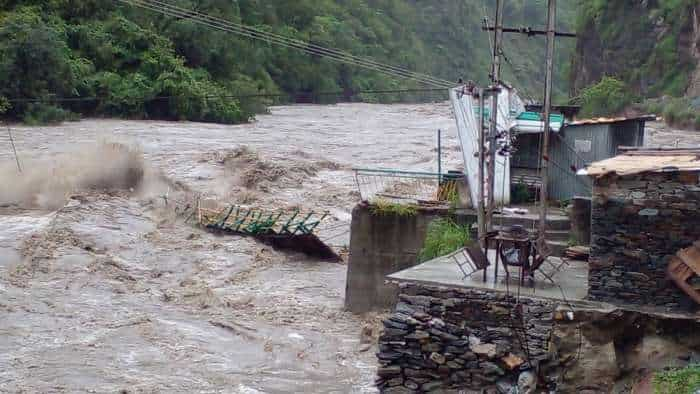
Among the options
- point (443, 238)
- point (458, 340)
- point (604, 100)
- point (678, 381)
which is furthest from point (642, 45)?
point (678, 381)

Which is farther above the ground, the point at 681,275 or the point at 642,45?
the point at 642,45

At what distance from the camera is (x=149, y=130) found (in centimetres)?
4084

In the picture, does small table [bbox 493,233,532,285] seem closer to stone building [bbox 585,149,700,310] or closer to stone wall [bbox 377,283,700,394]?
stone wall [bbox 377,283,700,394]

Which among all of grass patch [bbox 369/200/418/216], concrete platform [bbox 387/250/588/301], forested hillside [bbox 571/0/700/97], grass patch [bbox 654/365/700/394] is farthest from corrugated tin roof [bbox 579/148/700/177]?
forested hillside [bbox 571/0/700/97]

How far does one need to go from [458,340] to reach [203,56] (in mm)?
42266

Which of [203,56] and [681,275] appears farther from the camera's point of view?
[203,56]

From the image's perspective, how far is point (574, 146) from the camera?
731 inches

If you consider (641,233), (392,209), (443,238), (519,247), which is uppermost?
(641,233)

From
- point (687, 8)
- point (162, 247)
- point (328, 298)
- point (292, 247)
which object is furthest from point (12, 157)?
point (687, 8)

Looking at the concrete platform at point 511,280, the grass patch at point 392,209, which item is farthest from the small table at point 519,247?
the grass patch at point 392,209

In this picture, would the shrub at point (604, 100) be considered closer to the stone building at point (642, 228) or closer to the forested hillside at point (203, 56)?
the forested hillside at point (203, 56)

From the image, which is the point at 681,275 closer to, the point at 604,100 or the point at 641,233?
the point at 641,233

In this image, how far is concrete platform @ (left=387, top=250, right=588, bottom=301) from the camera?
11.5 m

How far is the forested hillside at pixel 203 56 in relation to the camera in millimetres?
39969
